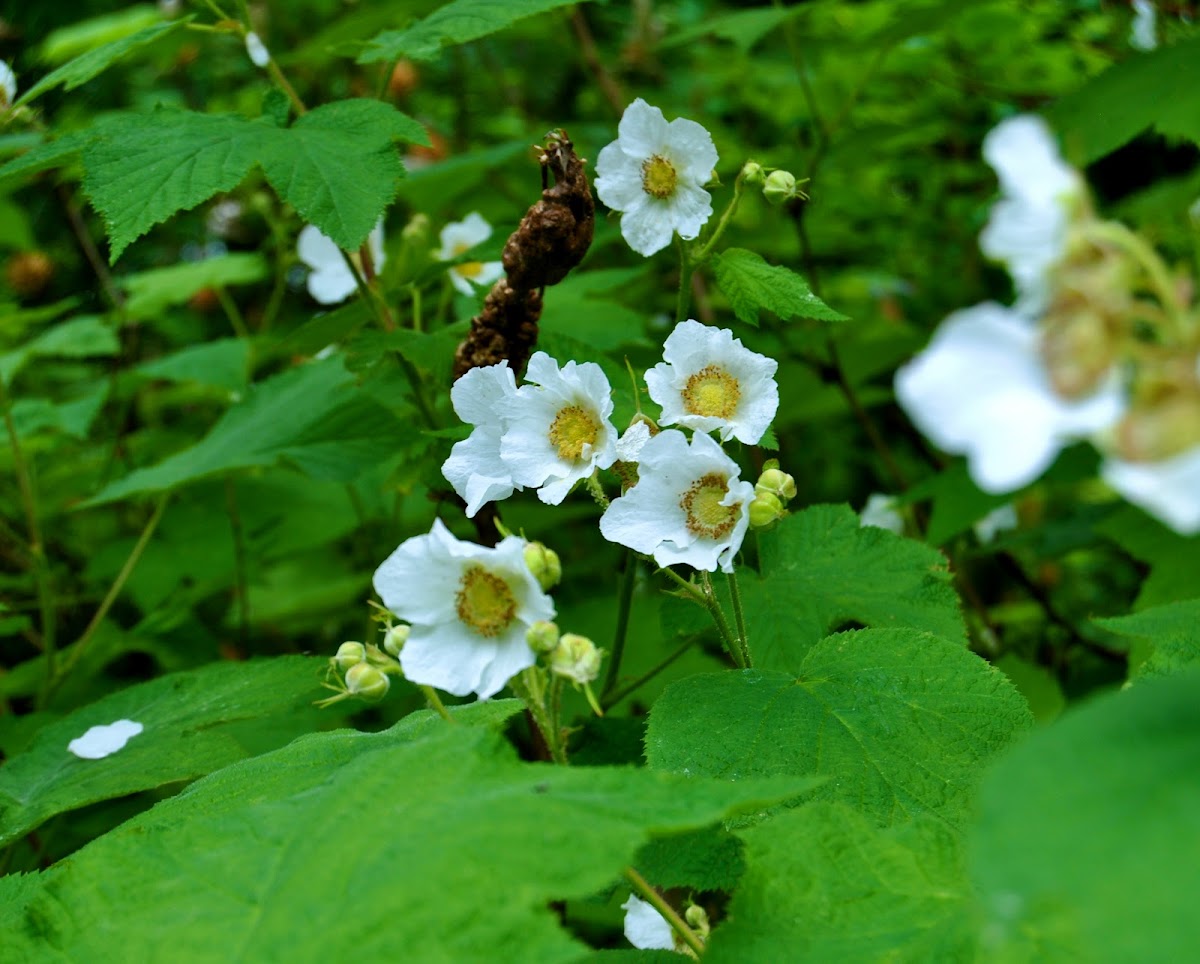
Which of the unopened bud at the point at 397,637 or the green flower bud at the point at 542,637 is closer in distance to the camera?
the green flower bud at the point at 542,637

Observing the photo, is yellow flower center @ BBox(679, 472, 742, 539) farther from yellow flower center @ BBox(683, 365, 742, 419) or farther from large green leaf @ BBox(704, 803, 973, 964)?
large green leaf @ BBox(704, 803, 973, 964)

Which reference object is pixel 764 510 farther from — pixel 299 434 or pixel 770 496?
pixel 299 434

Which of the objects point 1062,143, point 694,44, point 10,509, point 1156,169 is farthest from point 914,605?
point 694,44

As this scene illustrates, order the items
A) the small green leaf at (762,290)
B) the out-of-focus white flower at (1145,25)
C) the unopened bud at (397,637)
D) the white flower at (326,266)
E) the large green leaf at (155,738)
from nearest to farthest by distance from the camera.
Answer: the unopened bud at (397,637) → the small green leaf at (762,290) → the large green leaf at (155,738) → the white flower at (326,266) → the out-of-focus white flower at (1145,25)

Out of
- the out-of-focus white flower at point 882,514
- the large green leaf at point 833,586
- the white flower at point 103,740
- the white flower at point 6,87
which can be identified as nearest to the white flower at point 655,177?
the large green leaf at point 833,586

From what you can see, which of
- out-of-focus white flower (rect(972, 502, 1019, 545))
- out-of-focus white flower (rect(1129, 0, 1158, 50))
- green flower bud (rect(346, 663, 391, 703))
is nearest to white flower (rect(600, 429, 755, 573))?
green flower bud (rect(346, 663, 391, 703))

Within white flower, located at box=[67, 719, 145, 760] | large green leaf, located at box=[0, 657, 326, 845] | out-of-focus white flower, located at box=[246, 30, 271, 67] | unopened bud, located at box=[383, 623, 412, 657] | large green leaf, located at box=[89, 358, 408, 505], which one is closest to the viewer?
unopened bud, located at box=[383, 623, 412, 657]

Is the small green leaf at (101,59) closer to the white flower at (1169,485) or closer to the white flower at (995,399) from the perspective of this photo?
the white flower at (995,399)
